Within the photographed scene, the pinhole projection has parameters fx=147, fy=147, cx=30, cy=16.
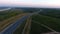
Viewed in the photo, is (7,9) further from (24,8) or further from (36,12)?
(36,12)

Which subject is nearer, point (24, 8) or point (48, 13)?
point (24, 8)

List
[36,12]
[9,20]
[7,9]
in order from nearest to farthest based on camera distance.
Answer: [9,20] → [7,9] → [36,12]

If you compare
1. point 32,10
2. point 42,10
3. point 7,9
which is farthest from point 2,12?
point 42,10

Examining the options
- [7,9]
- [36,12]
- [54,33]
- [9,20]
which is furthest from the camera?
[36,12]

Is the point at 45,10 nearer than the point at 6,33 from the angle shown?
No

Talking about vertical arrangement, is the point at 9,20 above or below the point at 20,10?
below

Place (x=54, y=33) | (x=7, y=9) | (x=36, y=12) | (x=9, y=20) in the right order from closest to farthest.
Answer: (x=54, y=33), (x=9, y=20), (x=7, y=9), (x=36, y=12)

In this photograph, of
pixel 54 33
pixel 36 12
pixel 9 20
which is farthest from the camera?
pixel 36 12

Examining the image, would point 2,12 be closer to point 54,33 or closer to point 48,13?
point 48,13

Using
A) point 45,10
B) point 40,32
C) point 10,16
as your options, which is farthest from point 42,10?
point 40,32
